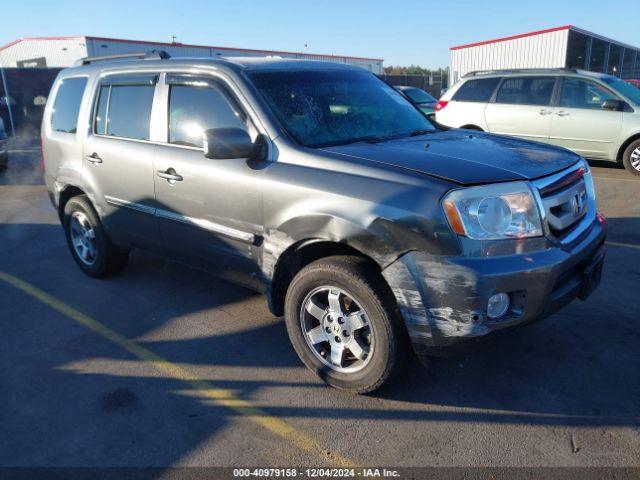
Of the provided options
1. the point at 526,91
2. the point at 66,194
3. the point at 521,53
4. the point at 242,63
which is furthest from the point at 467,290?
the point at 521,53

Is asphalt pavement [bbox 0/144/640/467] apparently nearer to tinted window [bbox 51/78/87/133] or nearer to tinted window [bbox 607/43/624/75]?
tinted window [bbox 51/78/87/133]

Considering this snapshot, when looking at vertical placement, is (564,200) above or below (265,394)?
above

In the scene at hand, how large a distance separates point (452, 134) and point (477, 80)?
24.0 ft

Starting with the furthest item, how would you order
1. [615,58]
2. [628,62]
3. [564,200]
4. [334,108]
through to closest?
[628,62], [615,58], [334,108], [564,200]

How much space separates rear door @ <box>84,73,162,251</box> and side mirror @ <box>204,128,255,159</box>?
3.42 ft

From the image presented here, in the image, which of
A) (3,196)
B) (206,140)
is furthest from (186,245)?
(3,196)

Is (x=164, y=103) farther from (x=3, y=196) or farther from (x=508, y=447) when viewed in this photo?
(x=3, y=196)

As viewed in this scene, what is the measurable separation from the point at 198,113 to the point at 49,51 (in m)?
36.5

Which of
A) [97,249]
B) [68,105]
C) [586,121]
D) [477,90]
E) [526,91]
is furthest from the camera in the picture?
[477,90]

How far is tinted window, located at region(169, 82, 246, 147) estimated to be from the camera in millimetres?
3684

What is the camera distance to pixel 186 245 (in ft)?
13.4

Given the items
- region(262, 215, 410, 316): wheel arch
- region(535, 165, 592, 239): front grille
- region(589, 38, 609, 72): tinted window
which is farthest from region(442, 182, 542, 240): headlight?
region(589, 38, 609, 72): tinted window

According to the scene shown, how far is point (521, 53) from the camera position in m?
28.9

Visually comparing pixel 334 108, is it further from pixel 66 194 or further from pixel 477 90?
pixel 477 90
